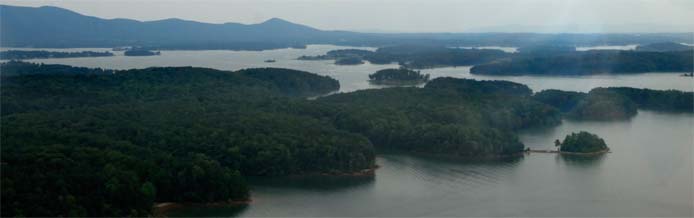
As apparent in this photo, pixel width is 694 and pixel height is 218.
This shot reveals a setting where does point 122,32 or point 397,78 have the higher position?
point 122,32

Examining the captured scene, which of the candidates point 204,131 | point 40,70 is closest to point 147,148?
point 204,131

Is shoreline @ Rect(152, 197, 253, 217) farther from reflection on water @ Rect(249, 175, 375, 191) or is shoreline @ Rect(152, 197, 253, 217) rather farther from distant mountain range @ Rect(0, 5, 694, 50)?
distant mountain range @ Rect(0, 5, 694, 50)

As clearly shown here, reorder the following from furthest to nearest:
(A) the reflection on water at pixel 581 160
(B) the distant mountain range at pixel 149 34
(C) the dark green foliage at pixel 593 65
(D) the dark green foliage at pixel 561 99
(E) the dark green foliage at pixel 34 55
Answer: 1. (B) the distant mountain range at pixel 149 34
2. (E) the dark green foliage at pixel 34 55
3. (C) the dark green foliage at pixel 593 65
4. (D) the dark green foliage at pixel 561 99
5. (A) the reflection on water at pixel 581 160

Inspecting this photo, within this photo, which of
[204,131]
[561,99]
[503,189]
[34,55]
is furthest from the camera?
[34,55]

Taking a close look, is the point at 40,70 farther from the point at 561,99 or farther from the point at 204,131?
the point at 561,99

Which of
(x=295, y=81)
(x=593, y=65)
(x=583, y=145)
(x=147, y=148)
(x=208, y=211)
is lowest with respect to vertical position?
(x=208, y=211)

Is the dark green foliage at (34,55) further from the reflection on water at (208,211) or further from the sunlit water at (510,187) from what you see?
the reflection on water at (208,211)

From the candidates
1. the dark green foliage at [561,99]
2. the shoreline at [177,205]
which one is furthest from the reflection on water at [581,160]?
the dark green foliage at [561,99]
